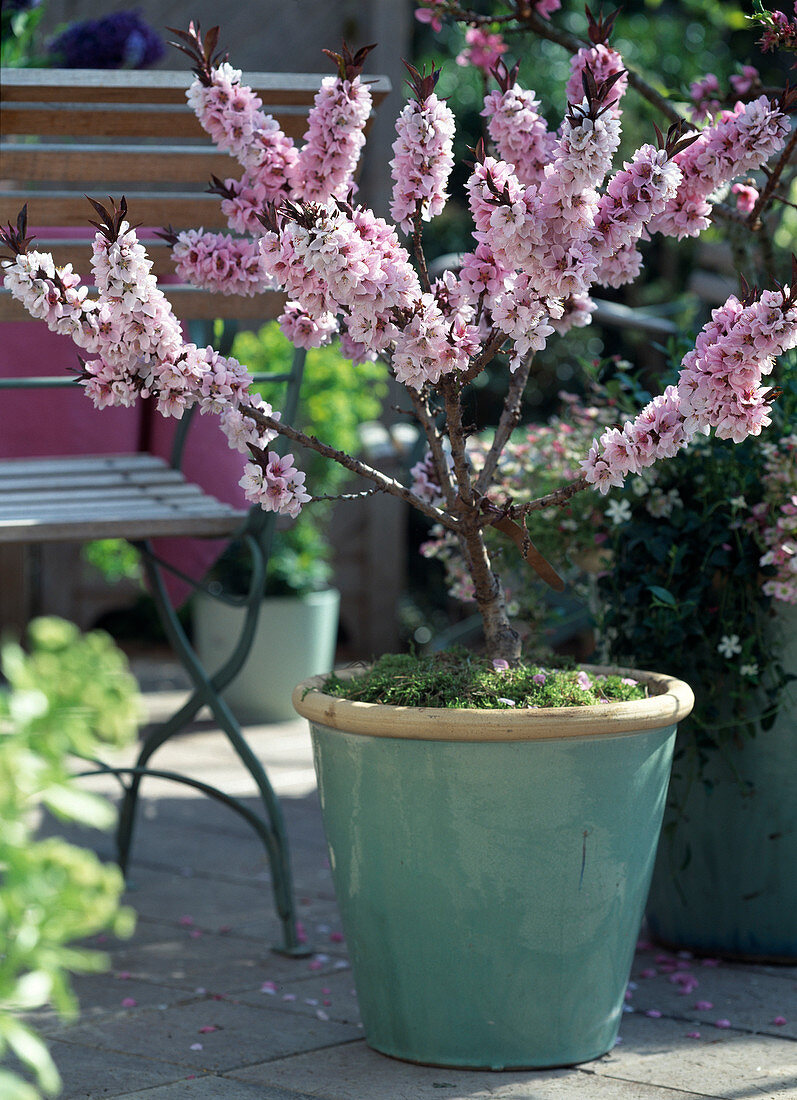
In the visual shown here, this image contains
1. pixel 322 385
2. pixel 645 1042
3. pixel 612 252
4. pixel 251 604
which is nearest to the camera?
pixel 612 252

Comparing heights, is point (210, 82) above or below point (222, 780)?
above

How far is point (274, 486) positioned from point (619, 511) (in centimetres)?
79

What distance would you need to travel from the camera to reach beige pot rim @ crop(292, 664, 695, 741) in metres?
1.67

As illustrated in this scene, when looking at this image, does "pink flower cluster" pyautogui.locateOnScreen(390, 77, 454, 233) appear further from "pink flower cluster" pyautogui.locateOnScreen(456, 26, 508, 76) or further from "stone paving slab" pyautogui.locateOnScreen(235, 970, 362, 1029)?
"stone paving slab" pyautogui.locateOnScreen(235, 970, 362, 1029)

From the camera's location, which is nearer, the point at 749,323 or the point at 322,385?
the point at 749,323

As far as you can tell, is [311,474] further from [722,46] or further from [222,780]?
[722,46]

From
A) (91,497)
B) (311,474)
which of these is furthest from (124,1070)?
(311,474)

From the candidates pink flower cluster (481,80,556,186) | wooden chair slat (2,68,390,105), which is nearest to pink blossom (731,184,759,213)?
pink flower cluster (481,80,556,186)

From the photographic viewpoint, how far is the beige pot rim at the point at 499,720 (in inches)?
65.6

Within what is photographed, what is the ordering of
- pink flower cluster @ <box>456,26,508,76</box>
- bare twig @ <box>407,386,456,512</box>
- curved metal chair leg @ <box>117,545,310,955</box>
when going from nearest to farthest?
1. bare twig @ <box>407,386,456,512</box>
2. curved metal chair leg @ <box>117,545,310,955</box>
3. pink flower cluster @ <box>456,26,508,76</box>

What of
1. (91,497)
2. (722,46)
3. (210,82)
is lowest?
(91,497)

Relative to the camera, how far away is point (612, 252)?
1649 millimetres

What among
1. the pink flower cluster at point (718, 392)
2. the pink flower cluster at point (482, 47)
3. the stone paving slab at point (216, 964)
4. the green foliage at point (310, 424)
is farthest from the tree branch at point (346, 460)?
the green foliage at point (310, 424)

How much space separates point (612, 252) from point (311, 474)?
3161mm
